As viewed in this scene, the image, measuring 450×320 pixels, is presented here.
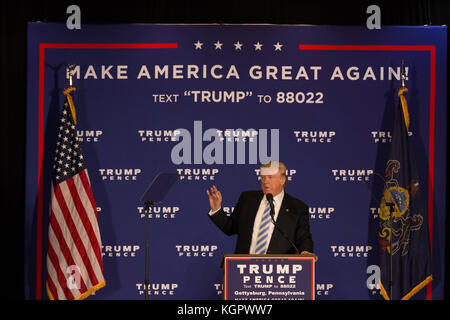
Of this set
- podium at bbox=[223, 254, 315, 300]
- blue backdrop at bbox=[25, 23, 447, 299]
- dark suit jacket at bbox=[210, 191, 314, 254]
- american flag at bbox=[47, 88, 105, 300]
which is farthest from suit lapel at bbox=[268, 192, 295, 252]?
american flag at bbox=[47, 88, 105, 300]

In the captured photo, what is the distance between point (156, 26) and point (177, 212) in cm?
166

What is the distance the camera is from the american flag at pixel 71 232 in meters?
4.86

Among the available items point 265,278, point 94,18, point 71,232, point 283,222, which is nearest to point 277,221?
point 283,222

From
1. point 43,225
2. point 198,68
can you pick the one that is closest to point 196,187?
point 198,68

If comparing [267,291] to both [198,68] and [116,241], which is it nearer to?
[116,241]

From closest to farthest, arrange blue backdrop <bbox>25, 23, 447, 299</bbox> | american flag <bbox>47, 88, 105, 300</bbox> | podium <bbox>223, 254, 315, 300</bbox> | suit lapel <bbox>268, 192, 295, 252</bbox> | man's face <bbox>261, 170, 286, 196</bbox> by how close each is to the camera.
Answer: podium <bbox>223, 254, 315, 300</bbox>, suit lapel <bbox>268, 192, 295, 252</bbox>, man's face <bbox>261, 170, 286, 196</bbox>, american flag <bbox>47, 88, 105, 300</bbox>, blue backdrop <bbox>25, 23, 447, 299</bbox>

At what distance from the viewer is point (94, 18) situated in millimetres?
5148

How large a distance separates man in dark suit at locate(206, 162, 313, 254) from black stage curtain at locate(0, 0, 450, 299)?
4.95 feet

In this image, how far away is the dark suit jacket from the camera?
14.3 feet

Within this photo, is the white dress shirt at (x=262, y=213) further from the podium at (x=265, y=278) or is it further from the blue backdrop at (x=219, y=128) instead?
the podium at (x=265, y=278)

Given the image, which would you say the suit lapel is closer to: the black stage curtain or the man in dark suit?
the man in dark suit

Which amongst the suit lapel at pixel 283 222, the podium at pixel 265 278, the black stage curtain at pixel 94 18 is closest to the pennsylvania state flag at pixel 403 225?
the black stage curtain at pixel 94 18
